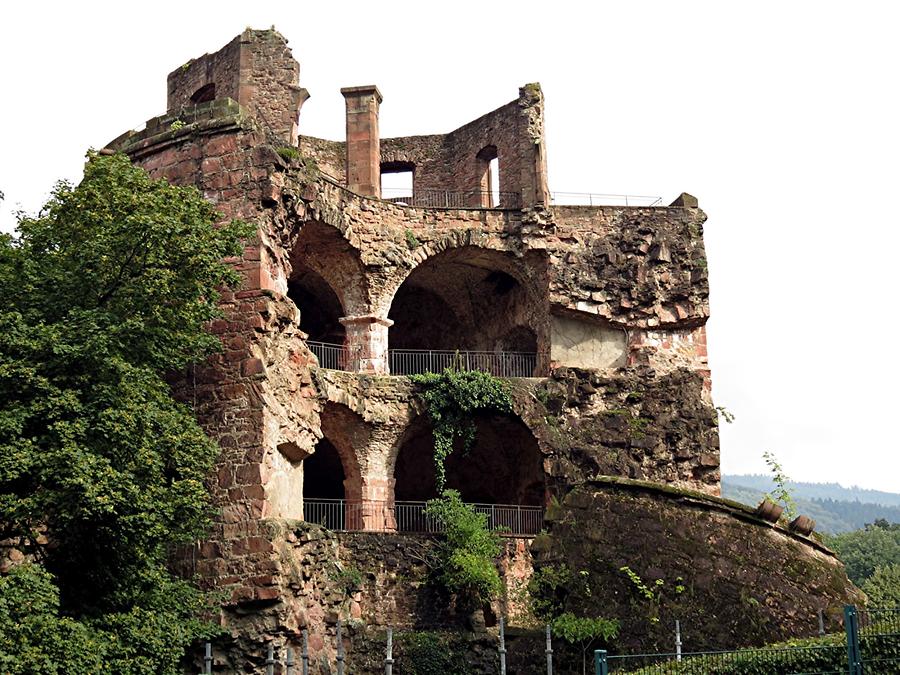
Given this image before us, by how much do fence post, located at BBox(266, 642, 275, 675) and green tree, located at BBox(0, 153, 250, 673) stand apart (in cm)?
127

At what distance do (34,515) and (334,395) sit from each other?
11.2 m

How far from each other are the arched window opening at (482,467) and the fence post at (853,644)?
16.1m

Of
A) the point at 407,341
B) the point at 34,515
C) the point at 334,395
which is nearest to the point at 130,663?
the point at 34,515

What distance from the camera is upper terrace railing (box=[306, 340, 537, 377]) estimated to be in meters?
29.8

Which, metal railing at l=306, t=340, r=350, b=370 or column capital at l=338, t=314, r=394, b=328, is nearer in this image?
column capital at l=338, t=314, r=394, b=328

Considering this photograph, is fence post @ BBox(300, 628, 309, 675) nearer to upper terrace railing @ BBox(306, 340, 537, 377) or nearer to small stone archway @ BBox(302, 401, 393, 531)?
small stone archway @ BBox(302, 401, 393, 531)

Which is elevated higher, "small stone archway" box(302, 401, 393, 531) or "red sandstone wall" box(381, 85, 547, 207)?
"red sandstone wall" box(381, 85, 547, 207)

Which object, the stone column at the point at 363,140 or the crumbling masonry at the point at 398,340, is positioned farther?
the stone column at the point at 363,140

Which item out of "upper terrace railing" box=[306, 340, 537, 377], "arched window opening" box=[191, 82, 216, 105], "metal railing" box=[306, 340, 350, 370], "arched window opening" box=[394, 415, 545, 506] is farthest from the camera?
"arched window opening" box=[191, 82, 216, 105]

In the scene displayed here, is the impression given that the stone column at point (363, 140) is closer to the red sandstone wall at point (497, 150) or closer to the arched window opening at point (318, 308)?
the arched window opening at point (318, 308)

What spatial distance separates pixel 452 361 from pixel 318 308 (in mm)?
3932

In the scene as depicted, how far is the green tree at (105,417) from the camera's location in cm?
1612

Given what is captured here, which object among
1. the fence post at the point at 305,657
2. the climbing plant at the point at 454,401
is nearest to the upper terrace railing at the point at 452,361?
the climbing plant at the point at 454,401

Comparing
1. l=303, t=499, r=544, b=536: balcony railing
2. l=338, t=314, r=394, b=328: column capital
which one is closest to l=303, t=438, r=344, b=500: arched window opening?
l=303, t=499, r=544, b=536: balcony railing
